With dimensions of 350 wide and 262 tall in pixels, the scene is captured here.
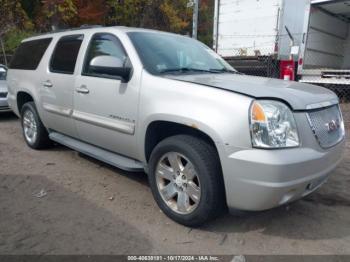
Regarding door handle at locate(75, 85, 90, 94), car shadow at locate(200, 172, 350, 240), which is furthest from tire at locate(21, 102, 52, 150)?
car shadow at locate(200, 172, 350, 240)

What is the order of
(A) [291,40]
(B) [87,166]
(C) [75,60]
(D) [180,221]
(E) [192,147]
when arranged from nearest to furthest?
1. (E) [192,147]
2. (D) [180,221]
3. (C) [75,60]
4. (B) [87,166]
5. (A) [291,40]

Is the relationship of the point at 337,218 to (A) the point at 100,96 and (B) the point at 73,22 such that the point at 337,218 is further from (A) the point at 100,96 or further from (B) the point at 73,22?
(B) the point at 73,22

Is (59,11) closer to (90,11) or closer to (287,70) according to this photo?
(90,11)

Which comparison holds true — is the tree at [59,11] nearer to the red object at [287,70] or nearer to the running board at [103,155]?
the red object at [287,70]

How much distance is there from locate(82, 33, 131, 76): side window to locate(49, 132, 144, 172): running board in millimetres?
906

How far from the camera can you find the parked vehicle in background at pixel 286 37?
1031cm

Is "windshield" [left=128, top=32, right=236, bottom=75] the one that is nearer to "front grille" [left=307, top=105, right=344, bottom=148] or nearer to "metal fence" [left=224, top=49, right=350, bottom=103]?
"front grille" [left=307, top=105, right=344, bottom=148]

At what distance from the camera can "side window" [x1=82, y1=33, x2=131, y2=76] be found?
13.3ft

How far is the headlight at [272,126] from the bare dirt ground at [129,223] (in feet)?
2.97

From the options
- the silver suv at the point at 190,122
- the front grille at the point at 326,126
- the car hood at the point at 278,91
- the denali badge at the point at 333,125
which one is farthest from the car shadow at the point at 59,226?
the denali badge at the point at 333,125

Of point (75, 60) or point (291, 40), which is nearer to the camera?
point (75, 60)

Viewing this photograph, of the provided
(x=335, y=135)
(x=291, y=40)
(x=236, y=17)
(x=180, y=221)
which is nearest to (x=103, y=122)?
(x=180, y=221)

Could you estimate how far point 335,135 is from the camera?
3.44 m

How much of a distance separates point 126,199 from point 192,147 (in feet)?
3.98
